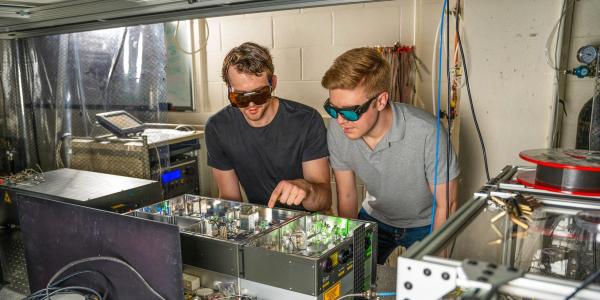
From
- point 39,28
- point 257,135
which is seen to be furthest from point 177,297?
point 39,28

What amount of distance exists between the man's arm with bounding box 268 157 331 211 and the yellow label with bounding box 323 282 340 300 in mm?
402

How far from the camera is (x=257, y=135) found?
1.95 meters

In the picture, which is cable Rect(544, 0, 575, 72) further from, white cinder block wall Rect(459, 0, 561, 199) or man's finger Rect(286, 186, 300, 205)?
man's finger Rect(286, 186, 300, 205)

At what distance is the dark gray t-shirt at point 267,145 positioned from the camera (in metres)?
1.92

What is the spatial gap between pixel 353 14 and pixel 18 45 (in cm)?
208

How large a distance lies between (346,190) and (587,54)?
131cm

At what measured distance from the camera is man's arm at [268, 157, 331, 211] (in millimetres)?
1443

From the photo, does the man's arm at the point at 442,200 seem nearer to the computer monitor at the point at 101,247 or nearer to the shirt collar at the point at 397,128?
the shirt collar at the point at 397,128

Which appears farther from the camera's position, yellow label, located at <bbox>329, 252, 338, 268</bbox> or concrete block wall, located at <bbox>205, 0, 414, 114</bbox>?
concrete block wall, located at <bbox>205, 0, 414, 114</bbox>

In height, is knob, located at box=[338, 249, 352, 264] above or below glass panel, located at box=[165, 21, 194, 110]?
below

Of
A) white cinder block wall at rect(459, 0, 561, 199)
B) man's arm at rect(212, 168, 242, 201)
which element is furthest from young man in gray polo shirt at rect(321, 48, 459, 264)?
man's arm at rect(212, 168, 242, 201)

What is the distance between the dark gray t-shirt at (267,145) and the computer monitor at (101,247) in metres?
0.88

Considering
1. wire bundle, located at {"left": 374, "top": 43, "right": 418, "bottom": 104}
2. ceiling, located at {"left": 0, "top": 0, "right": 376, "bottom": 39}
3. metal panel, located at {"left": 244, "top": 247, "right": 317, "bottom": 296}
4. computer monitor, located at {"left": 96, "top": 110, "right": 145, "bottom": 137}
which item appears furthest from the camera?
wire bundle, located at {"left": 374, "top": 43, "right": 418, "bottom": 104}

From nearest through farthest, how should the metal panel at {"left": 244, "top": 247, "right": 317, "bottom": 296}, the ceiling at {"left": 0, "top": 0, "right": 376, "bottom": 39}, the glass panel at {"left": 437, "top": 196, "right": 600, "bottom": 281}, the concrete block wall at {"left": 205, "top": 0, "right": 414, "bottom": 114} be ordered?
the glass panel at {"left": 437, "top": 196, "right": 600, "bottom": 281}, the metal panel at {"left": 244, "top": 247, "right": 317, "bottom": 296}, the ceiling at {"left": 0, "top": 0, "right": 376, "bottom": 39}, the concrete block wall at {"left": 205, "top": 0, "right": 414, "bottom": 114}
